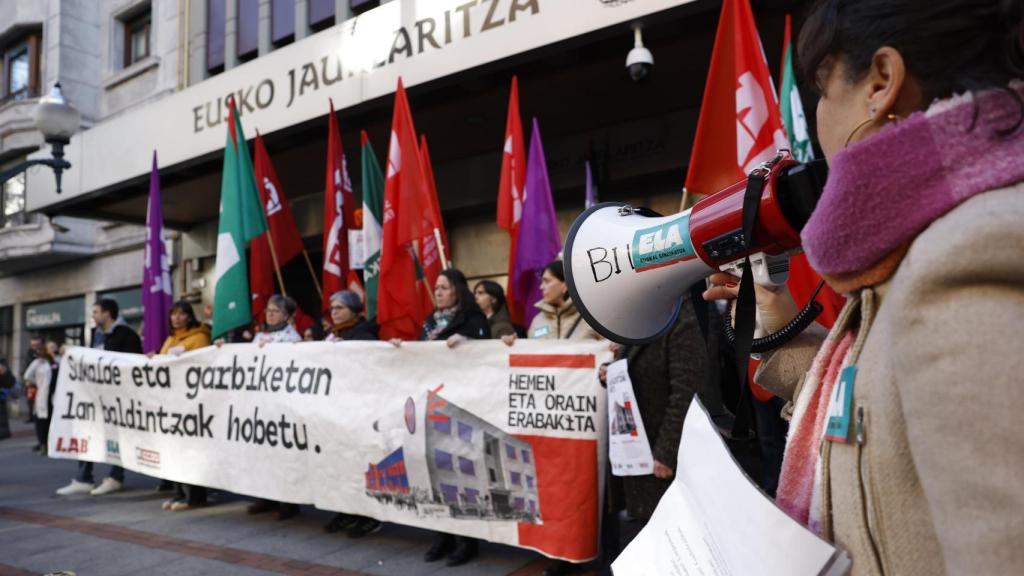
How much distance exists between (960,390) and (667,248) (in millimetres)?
561

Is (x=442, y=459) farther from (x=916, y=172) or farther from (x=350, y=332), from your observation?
(x=916, y=172)

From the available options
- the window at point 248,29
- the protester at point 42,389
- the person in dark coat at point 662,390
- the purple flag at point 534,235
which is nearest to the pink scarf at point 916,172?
the person in dark coat at point 662,390

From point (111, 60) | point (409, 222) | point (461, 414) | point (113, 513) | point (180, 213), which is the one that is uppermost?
point (111, 60)

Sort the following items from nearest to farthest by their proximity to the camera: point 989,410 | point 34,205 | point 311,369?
point 989,410 → point 311,369 → point 34,205

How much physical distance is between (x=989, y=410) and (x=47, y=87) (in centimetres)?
1990

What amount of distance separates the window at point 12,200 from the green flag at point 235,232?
574 inches

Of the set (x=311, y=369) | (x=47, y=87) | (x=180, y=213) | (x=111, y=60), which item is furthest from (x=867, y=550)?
(x=47, y=87)

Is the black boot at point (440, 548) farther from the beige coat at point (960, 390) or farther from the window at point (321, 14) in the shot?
the window at point (321, 14)

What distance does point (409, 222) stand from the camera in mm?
5805

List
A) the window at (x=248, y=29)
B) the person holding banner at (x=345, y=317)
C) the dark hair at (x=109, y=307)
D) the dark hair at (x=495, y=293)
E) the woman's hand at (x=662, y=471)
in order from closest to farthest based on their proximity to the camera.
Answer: the woman's hand at (x=662, y=471) < the dark hair at (x=495, y=293) < the person holding banner at (x=345, y=317) < the dark hair at (x=109, y=307) < the window at (x=248, y=29)

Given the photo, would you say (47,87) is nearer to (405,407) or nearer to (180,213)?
(180,213)

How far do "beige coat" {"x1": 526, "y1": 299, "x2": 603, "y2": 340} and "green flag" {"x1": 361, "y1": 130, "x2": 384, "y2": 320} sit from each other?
217cm

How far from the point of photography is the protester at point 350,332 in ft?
15.4

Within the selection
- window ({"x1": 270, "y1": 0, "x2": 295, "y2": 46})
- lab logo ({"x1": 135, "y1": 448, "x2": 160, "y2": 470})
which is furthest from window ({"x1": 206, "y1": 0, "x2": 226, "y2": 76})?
lab logo ({"x1": 135, "y1": 448, "x2": 160, "y2": 470})
